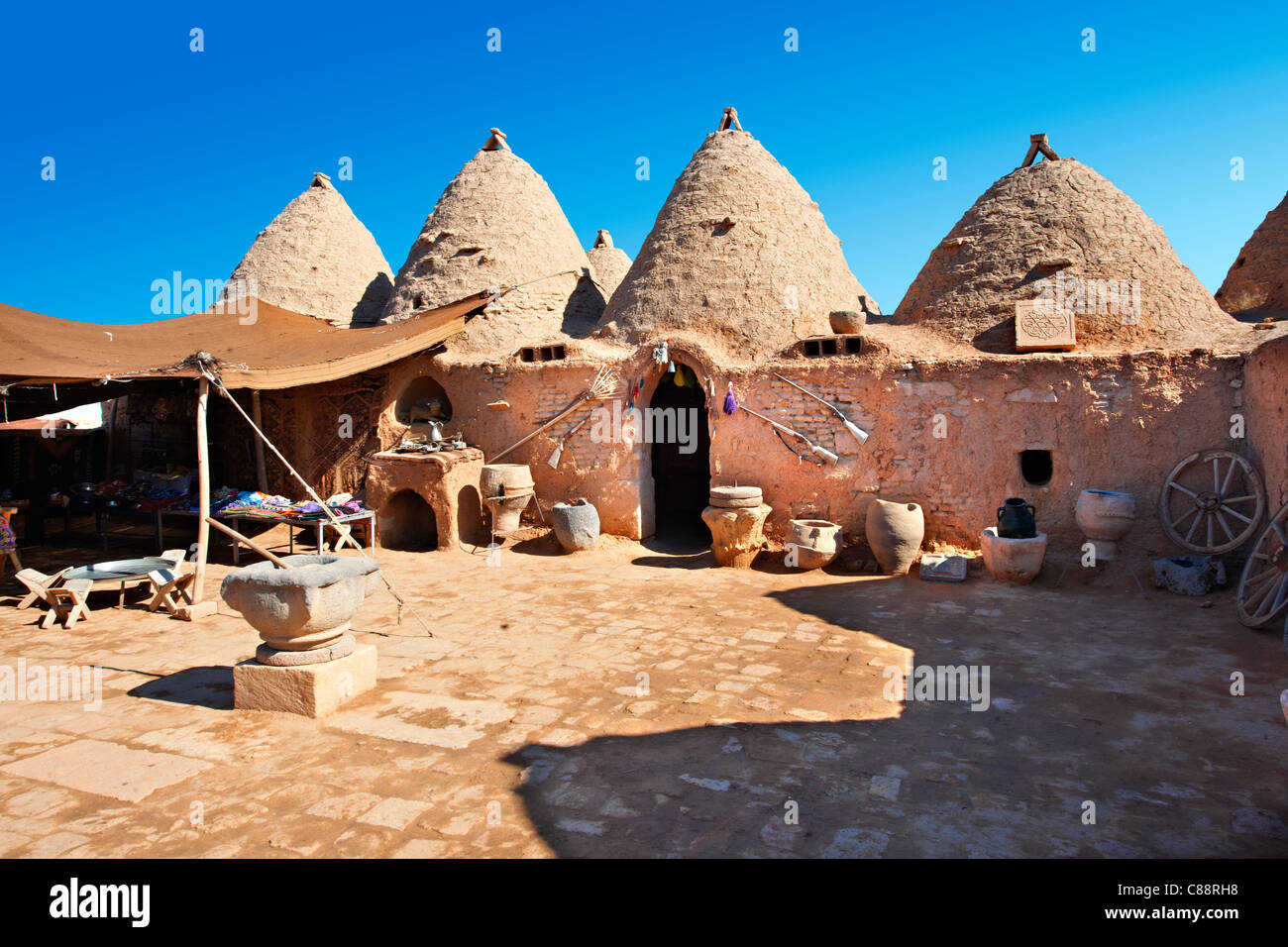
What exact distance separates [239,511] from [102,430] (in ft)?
23.0

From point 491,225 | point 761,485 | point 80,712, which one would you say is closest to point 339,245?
point 491,225

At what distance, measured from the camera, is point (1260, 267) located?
37.1ft

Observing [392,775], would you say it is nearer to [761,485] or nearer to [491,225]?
[761,485]

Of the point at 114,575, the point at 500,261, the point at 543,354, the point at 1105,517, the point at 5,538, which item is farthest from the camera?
the point at 500,261

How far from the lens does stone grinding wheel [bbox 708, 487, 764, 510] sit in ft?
29.8

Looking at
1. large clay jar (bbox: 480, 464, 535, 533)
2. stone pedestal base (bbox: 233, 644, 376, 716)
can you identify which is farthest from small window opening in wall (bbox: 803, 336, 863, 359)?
stone pedestal base (bbox: 233, 644, 376, 716)

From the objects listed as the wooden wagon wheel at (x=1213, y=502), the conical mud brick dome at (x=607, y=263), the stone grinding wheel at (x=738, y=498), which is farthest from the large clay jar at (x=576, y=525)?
the conical mud brick dome at (x=607, y=263)

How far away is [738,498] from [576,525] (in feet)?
7.66

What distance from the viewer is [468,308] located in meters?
10.7

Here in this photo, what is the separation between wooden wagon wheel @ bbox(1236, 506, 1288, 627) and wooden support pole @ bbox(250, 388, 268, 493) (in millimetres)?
12850

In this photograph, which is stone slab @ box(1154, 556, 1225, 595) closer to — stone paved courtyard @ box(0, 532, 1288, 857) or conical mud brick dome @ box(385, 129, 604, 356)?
stone paved courtyard @ box(0, 532, 1288, 857)

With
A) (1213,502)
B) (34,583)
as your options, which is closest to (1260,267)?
(1213,502)

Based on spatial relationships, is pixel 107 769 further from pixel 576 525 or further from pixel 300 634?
pixel 576 525

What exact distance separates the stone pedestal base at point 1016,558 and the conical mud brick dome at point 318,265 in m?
12.2
